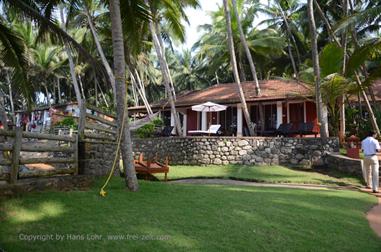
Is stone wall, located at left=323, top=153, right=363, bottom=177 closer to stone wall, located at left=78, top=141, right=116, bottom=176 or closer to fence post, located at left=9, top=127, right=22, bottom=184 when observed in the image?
stone wall, located at left=78, top=141, right=116, bottom=176

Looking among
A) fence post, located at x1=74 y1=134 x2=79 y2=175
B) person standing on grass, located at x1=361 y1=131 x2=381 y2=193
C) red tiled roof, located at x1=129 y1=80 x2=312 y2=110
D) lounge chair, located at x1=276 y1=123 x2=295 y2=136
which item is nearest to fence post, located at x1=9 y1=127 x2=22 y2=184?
fence post, located at x1=74 y1=134 x2=79 y2=175

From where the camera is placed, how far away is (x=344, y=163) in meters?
12.9

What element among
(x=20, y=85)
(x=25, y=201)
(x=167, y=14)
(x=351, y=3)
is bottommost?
(x=25, y=201)

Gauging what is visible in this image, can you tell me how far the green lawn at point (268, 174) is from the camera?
11.4m

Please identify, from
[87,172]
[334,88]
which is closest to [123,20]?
[87,172]

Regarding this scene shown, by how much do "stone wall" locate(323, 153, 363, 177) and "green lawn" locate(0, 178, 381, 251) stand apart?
5904mm

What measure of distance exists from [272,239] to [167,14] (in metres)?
11.9

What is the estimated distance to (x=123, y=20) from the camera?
27.6ft

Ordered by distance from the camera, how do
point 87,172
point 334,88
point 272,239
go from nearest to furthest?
point 272,239
point 87,172
point 334,88

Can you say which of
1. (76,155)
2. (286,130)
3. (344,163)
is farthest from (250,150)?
(76,155)

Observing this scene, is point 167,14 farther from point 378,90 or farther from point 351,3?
point 378,90

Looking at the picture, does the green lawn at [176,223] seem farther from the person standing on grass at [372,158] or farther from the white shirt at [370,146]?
the white shirt at [370,146]

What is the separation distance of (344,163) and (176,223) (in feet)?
32.4

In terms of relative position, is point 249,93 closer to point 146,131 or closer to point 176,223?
point 146,131
